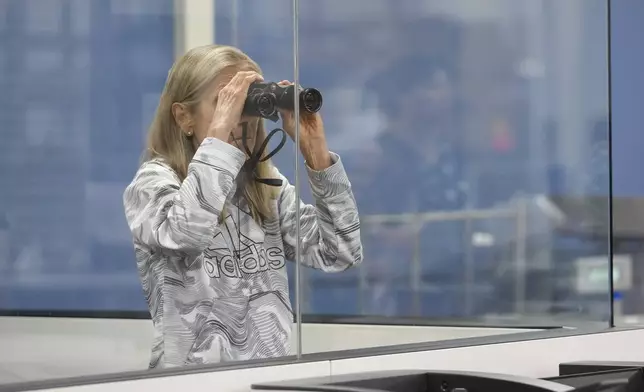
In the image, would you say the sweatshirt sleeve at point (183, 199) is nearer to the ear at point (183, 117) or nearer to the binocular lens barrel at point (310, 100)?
the ear at point (183, 117)

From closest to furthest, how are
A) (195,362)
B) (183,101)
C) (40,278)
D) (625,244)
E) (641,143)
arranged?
(195,362) → (183,101) → (40,278) → (641,143) → (625,244)

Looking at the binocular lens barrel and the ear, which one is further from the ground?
the binocular lens barrel

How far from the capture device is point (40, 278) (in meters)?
2.02

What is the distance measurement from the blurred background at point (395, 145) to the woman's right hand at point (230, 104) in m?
0.05

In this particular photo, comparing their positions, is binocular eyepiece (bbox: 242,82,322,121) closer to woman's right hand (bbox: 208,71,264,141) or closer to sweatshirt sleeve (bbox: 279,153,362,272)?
woman's right hand (bbox: 208,71,264,141)

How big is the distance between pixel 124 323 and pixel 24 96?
420mm

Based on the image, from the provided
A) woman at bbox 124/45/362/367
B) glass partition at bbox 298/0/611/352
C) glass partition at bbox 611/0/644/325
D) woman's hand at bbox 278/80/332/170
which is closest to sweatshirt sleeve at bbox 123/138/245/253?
woman at bbox 124/45/362/367

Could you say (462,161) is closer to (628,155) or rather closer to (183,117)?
(628,155)

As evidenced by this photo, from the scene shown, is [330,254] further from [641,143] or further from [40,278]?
[641,143]

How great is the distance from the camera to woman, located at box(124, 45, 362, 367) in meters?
1.57

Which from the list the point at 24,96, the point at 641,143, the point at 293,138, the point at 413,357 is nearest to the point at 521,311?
the point at 413,357

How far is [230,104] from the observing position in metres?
1.66

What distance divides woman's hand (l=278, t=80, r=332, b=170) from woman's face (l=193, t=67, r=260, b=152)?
6 centimetres

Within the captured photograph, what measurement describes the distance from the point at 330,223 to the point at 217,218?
27cm
